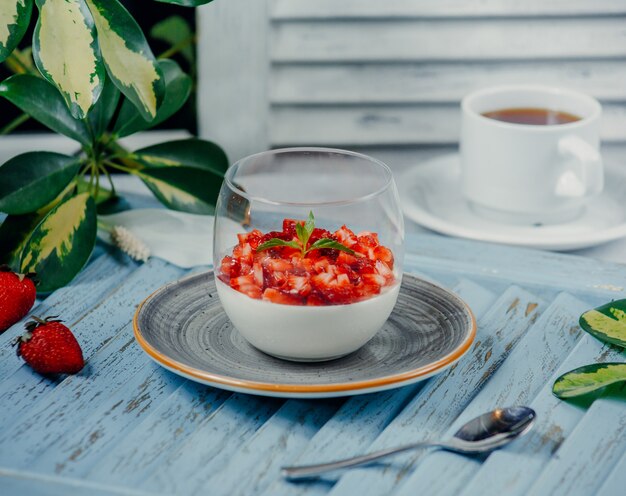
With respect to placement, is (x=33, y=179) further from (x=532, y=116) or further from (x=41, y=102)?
(x=532, y=116)

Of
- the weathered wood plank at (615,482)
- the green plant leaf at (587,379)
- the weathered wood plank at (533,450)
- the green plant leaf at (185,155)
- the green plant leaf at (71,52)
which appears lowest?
the weathered wood plank at (533,450)

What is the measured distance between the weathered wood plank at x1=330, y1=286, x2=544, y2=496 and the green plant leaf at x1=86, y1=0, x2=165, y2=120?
16.2 inches

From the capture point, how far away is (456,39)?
153cm

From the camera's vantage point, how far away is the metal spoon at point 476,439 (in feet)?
2.33

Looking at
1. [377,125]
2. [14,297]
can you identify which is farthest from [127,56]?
[377,125]

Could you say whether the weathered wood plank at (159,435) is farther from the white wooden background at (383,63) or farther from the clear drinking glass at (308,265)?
the white wooden background at (383,63)

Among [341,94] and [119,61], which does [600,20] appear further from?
[119,61]

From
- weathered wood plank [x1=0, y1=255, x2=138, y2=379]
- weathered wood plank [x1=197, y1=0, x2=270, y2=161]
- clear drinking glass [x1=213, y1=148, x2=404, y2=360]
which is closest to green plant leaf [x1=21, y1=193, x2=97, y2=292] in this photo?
weathered wood plank [x1=0, y1=255, x2=138, y2=379]

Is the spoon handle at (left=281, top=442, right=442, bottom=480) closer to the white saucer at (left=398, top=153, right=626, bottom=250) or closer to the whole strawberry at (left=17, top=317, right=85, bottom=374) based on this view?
the whole strawberry at (left=17, top=317, right=85, bottom=374)

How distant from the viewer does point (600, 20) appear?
1.51 metres

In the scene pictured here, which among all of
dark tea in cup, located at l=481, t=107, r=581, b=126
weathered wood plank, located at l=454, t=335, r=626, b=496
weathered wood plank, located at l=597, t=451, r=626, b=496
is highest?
dark tea in cup, located at l=481, t=107, r=581, b=126

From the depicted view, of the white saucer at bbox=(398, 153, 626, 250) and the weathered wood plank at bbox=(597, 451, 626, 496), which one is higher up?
the weathered wood plank at bbox=(597, 451, 626, 496)

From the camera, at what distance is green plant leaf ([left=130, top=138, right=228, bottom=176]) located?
122 centimetres

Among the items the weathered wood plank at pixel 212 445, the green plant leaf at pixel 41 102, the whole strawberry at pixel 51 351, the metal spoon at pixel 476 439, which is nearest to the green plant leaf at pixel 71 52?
the green plant leaf at pixel 41 102
